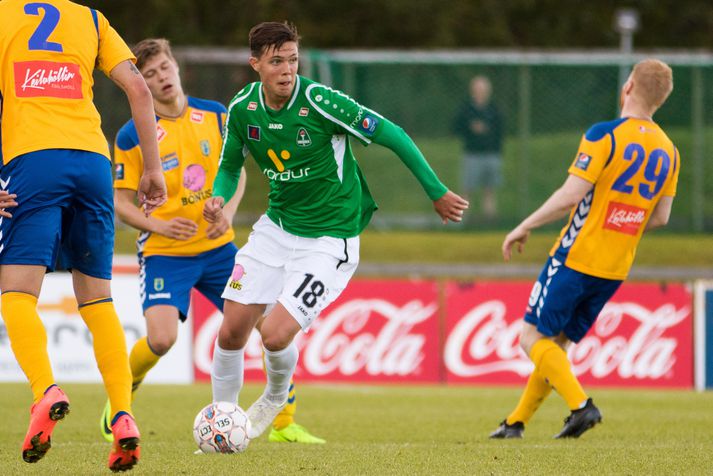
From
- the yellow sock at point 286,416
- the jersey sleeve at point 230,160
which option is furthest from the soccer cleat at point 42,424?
the yellow sock at point 286,416

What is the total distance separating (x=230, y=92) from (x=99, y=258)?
12.3m

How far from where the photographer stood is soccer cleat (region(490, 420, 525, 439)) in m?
7.60

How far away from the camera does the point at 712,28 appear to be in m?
25.8

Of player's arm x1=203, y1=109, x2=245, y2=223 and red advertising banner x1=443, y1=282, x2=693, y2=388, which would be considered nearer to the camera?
player's arm x1=203, y1=109, x2=245, y2=223

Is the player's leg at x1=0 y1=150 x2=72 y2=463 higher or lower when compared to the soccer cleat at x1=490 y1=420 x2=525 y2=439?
higher

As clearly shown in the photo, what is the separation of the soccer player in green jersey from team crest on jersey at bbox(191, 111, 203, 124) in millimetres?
1132

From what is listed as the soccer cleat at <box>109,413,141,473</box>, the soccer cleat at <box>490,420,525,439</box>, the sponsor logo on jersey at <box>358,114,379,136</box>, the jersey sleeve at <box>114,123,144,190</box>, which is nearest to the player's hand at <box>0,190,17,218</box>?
the soccer cleat at <box>109,413,141,473</box>

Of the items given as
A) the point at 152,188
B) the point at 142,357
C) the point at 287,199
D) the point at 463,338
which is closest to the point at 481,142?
the point at 463,338

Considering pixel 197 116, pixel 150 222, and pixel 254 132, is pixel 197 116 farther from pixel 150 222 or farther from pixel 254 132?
pixel 254 132

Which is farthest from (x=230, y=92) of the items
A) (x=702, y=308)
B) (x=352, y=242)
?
(x=352, y=242)

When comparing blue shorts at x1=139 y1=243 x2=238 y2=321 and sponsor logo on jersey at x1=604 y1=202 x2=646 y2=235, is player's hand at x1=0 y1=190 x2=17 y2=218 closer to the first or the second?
blue shorts at x1=139 y1=243 x2=238 y2=321

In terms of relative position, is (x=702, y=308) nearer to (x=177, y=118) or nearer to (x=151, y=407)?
(x=151, y=407)

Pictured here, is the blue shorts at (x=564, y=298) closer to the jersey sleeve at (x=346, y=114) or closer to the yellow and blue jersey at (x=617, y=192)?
the yellow and blue jersey at (x=617, y=192)

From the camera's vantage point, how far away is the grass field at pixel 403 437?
19.4ft
